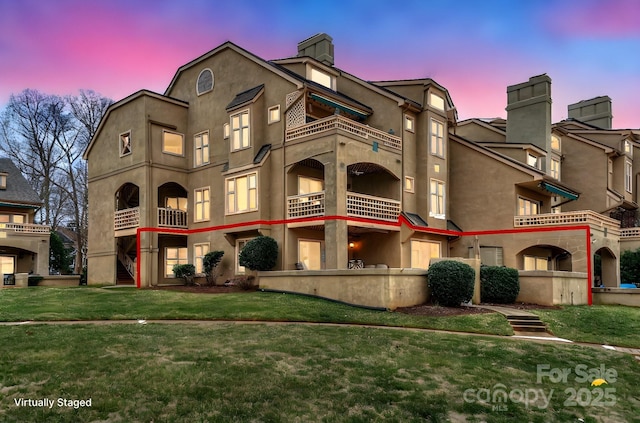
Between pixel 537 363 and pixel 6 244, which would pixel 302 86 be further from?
pixel 6 244

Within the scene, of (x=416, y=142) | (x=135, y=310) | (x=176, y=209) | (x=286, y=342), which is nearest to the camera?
(x=286, y=342)

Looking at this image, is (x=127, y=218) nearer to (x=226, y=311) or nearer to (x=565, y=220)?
(x=226, y=311)

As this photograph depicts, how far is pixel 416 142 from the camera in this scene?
91.5 ft

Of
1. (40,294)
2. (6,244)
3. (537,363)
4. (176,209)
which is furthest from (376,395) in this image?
(6,244)

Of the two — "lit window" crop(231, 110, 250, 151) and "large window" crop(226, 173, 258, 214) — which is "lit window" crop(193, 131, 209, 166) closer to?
"lit window" crop(231, 110, 250, 151)

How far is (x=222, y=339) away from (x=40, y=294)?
1400 centimetres

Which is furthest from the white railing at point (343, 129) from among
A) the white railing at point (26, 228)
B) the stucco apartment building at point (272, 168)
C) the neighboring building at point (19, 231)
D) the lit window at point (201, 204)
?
the neighboring building at point (19, 231)

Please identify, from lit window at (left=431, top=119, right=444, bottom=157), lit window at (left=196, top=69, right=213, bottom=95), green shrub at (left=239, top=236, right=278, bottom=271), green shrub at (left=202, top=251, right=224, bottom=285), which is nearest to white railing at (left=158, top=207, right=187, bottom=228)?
green shrub at (left=202, top=251, right=224, bottom=285)

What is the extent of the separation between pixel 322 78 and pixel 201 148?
8.88 metres

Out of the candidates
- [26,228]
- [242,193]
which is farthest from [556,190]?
[26,228]

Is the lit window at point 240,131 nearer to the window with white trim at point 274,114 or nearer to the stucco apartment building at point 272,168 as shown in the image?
the stucco apartment building at point 272,168

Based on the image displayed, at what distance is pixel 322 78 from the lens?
28844 mm

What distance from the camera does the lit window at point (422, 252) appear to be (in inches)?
1045

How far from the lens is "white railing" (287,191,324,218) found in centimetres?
2320
